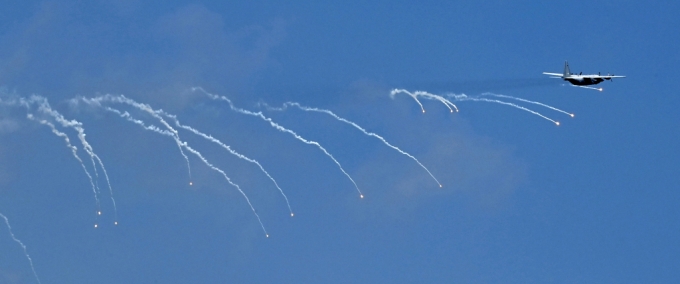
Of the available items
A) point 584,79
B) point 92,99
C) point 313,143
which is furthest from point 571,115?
point 92,99

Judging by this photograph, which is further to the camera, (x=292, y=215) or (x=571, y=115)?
(x=292, y=215)

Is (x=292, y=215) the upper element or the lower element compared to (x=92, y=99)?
lower

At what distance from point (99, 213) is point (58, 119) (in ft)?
40.0

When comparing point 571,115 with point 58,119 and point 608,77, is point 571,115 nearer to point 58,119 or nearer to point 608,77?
point 608,77

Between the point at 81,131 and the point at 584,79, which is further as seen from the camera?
the point at 584,79

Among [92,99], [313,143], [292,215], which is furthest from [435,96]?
[92,99]

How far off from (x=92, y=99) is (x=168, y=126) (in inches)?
300

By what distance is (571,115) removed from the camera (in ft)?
324

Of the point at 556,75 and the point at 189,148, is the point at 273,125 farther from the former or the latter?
the point at 556,75

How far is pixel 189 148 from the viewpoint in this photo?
337 ft

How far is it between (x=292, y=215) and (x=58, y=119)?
24.5 meters

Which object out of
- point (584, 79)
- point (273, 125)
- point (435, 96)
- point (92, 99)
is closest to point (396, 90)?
point (435, 96)

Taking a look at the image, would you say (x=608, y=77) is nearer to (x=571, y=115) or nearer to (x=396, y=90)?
(x=571, y=115)

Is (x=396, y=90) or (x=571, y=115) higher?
(x=396, y=90)
